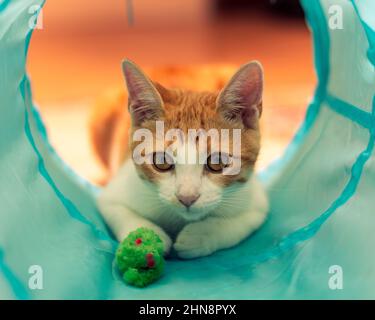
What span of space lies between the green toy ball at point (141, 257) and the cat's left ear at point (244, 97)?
37 centimetres

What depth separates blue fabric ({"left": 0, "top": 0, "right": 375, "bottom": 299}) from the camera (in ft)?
4.01

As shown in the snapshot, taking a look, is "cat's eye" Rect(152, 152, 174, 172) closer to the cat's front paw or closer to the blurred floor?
the cat's front paw

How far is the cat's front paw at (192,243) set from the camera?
4.69 ft

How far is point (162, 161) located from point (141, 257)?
0.79ft

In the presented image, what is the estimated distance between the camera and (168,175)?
4.33ft

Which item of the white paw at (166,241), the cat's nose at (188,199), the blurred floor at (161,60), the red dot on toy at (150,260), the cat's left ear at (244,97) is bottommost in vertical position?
the red dot on toy at (150,260)

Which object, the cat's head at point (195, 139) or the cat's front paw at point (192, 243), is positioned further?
the cat's front paw at point (192, 243)

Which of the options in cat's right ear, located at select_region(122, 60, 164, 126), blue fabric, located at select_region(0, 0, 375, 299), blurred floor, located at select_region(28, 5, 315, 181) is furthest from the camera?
blurred floor, located at select_region(28, 5, 315, 181)

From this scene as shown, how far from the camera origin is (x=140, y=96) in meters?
1.40

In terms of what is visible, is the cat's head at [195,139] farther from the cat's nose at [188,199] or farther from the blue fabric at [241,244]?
the blue fabric at [241,244]

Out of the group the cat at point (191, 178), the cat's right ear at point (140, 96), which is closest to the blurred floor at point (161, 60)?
the cat at point (191, 178)

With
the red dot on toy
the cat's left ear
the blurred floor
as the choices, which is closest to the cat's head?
the cat's left ear

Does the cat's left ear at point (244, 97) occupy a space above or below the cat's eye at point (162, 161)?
above

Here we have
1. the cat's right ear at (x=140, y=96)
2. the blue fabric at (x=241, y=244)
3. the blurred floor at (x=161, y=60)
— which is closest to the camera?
the blue fabric at (x=241, y=244)
